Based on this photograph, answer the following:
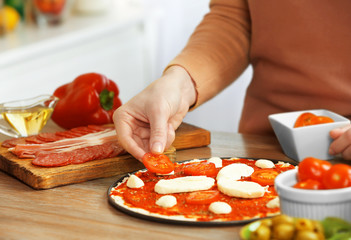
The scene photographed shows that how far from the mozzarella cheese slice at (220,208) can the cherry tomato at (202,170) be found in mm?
196

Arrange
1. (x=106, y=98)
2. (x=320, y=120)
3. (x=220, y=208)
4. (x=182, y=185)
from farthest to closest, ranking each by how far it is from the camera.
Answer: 1. (x=106, y=98)
2. (x=320, y=120)
3. (x=182, y=185)
4. (x=220, y=208)

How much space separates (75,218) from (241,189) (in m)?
0.30

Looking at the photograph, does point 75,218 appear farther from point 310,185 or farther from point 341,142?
point 341,142

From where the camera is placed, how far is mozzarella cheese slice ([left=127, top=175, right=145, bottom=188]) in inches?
46.8

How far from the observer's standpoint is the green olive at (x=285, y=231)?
0.80 m

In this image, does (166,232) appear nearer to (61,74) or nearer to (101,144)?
(101,144)

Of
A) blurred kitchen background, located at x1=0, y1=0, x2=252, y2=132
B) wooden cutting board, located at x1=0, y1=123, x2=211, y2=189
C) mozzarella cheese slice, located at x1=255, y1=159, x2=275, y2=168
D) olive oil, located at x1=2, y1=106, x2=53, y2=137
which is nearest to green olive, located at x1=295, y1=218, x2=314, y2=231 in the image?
mozzarella cheese slice, located at x1=255, y1=159, x2=275, y2=168

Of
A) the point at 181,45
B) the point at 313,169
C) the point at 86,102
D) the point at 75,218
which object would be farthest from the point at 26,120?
the point at 181,45

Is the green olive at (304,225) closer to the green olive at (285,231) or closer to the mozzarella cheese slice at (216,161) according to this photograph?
the green olive at (285,231)

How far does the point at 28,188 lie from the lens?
49.2 inches

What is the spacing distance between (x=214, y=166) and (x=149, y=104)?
0.74 feet

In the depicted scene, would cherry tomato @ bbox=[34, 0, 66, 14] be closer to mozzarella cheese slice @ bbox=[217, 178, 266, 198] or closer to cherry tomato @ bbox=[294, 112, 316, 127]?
cherry tomato @ bbox=[294, 112, 316, 127]

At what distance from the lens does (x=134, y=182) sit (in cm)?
119

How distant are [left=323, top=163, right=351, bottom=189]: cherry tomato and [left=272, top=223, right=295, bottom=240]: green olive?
129 mm
